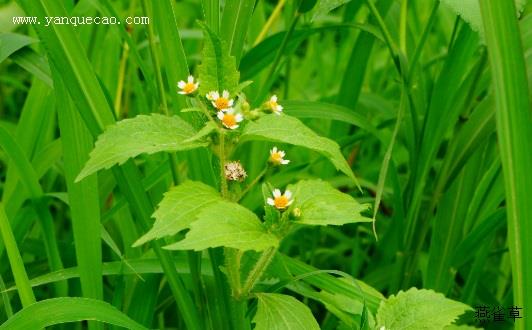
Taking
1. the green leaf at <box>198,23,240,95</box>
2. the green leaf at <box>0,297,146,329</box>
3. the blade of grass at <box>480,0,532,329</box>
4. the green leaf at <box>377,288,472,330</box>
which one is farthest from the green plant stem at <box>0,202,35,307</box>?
the blade of grass at <box>480,0,532,329</box>

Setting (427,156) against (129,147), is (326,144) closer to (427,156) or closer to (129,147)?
(129,147)

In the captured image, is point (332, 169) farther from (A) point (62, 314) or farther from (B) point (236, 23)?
(A) point (62, 314)

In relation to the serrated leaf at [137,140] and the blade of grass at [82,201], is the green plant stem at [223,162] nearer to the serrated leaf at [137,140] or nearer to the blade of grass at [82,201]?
the serrated leaf at [137,140]

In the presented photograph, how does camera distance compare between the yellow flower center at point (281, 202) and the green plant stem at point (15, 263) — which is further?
the green plant stem at point (15, 263)

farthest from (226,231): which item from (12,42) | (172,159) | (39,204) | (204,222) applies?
(12,42)

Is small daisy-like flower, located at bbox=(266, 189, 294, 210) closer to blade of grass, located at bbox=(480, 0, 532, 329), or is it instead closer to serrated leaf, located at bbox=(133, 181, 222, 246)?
serrated leaf, located at bbox=(133, 181, 222, 246)

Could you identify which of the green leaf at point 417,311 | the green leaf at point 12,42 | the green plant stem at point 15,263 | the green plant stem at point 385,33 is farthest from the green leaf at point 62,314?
the green plant stem at point 385,33
